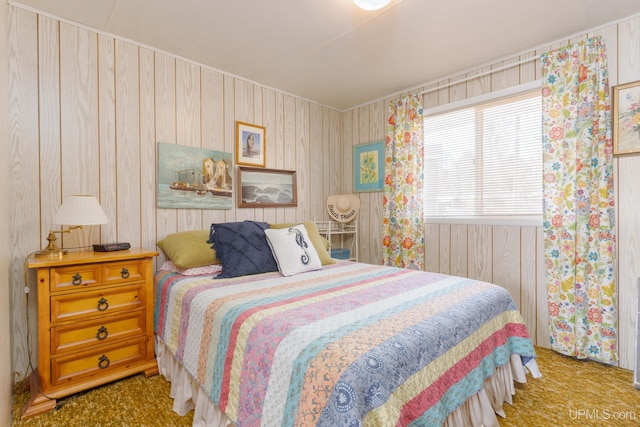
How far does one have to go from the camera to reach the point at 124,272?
2.01 metres

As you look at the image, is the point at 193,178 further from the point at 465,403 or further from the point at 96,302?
the point at 465,403

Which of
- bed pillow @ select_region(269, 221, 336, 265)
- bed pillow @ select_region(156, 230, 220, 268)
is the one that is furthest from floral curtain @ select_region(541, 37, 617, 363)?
bed pillow @ select_region(156, 230, 220, 268)

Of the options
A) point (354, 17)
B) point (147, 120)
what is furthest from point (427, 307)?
point (147, 120)

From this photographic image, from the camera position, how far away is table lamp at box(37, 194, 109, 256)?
6.02 ft

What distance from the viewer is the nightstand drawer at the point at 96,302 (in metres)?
1.78

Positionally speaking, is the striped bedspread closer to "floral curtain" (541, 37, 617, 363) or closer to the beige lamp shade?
the beige lamp shade

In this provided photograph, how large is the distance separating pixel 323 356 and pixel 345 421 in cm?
21

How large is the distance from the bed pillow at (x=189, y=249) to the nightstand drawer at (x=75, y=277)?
47 centimetres

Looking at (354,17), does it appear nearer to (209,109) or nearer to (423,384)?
(209,109)

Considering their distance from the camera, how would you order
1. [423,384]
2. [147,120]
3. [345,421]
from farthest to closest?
[147,120], [423,384], [345,421]

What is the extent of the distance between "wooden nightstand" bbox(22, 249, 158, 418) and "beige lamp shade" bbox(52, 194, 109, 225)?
22 centimetres

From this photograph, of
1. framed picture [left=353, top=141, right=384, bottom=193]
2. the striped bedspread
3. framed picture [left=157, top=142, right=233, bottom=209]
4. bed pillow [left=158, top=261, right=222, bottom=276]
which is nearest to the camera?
the striped bedspread

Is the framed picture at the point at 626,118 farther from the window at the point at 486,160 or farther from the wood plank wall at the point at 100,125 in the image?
the wood plank wall at the point at 100,125

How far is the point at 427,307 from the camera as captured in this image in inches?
59.9
